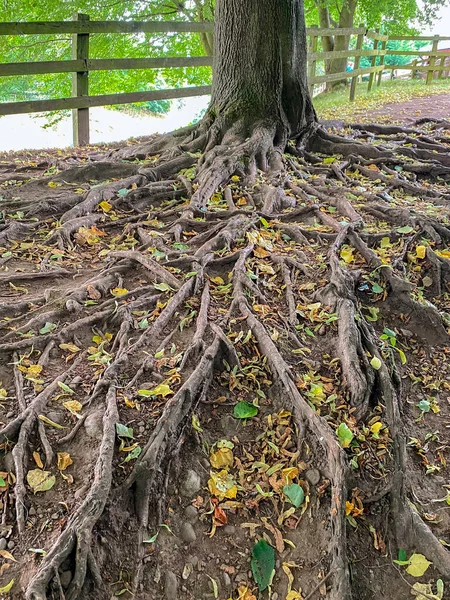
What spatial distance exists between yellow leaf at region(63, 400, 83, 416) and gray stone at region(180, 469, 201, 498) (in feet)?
2.32

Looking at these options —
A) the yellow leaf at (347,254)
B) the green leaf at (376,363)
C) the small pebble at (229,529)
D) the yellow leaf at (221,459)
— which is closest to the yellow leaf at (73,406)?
the yellow leaf at (221,459)

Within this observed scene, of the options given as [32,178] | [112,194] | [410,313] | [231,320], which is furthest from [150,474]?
[32,178]

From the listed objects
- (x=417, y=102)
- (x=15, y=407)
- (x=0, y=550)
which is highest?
(x=417, y=102)

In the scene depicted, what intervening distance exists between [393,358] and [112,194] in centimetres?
346

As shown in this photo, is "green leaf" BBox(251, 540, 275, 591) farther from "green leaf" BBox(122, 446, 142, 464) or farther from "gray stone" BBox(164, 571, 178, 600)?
"green leaf" BBox(122, 446, 142, 464)

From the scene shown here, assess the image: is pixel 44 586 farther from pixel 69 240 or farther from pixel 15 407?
pixel 69 240

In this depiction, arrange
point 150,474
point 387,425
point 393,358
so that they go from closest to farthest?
point 150,474
point 387,425
point 393,358

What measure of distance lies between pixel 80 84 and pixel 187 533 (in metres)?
8.03

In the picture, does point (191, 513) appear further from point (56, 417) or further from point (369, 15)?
point (369, 15)

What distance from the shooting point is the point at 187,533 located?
246cm

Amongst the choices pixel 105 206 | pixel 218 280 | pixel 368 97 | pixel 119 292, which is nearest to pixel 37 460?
pixel 119 292

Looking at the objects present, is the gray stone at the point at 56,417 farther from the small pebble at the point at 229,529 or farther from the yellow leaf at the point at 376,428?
the yellow leaf at the point at 376,428

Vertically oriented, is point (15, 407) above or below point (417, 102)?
below

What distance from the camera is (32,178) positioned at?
247 inches
